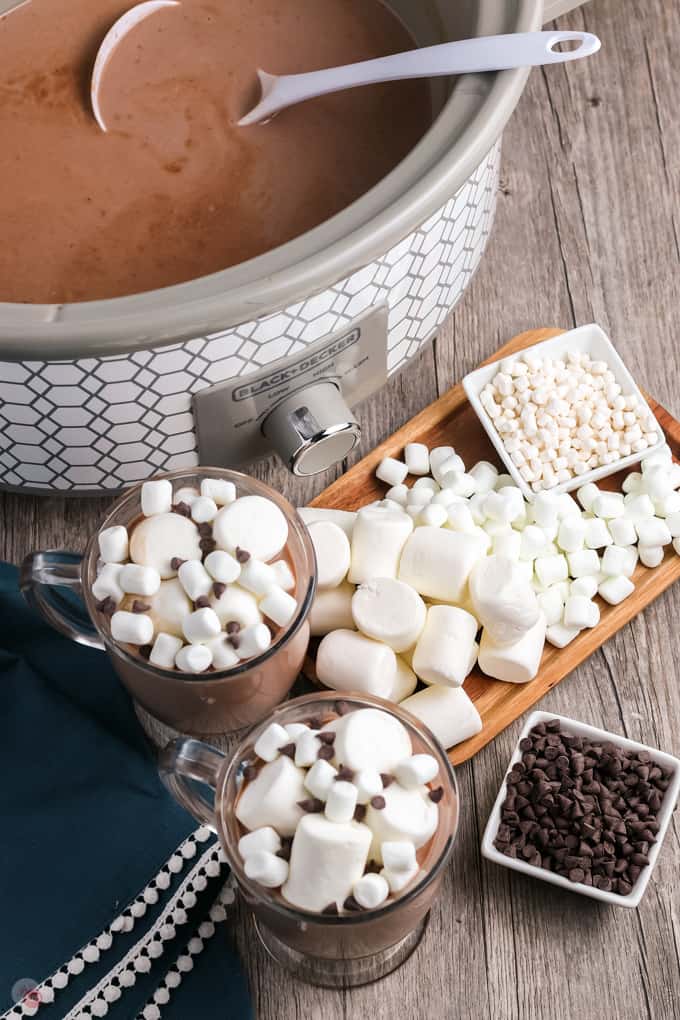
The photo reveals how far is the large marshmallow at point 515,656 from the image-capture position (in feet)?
3.58

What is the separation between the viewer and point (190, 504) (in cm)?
101

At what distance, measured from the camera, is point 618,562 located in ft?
3.79

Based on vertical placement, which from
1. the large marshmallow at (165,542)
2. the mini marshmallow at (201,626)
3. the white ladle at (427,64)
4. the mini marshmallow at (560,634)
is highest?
the white ladle at (427,64)

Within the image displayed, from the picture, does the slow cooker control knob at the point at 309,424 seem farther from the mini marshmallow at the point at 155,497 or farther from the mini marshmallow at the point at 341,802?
the mini marshmallow at the point at 341,802

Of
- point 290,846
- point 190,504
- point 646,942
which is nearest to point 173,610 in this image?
point 190,504

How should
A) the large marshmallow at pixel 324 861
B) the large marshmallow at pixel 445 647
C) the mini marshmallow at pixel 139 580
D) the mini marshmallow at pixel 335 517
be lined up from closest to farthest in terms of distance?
the large marshmallow at pixel 324 861
the mini marshmallow at pixel 139 580
the large marshmallow at pixel 445 647
the mini marshmallow at pixel 335 517

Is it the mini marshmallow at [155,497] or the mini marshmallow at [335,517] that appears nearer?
the mini marshmallow at [155,497]

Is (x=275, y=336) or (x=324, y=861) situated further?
(x=275, y=336)

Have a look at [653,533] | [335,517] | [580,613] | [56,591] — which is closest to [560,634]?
[580,613]

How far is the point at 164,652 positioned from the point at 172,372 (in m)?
0.23

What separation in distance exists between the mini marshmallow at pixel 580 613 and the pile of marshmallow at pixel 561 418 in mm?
121

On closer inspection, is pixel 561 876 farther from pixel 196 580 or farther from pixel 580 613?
pixel 196 580

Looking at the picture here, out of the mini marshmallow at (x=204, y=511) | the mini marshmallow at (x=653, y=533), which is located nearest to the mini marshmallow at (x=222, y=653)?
the mini marshmallow at (x=204, y=511)

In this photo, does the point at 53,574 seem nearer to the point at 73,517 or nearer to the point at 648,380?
the point at 73,517
